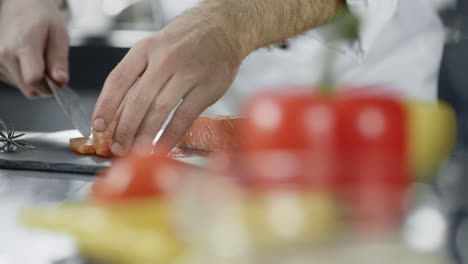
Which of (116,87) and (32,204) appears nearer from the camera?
(32,204)

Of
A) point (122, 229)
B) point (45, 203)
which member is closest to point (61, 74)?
point (45, 203)

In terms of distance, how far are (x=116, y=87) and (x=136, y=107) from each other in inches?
2.1

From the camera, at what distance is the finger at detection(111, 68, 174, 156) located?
1.07 meters

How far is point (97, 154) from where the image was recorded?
1318 millimetres

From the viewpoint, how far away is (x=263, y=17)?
137cm

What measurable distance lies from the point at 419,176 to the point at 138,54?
1.78ft

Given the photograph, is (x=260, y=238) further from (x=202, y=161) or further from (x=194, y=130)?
(x=194, y=130)

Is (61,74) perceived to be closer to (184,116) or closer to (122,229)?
(184,116)

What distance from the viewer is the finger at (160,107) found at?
1083 mm

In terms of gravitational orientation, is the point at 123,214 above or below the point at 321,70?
below

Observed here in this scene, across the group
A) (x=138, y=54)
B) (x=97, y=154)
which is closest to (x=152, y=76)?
(x=138, y=54)

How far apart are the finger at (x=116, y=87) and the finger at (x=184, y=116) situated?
0.10 meters

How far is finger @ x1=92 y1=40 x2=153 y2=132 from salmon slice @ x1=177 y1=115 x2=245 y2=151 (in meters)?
0.29

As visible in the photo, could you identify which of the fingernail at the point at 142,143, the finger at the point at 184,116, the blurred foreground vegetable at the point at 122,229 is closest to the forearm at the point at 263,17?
the finger at the point at 184,116
